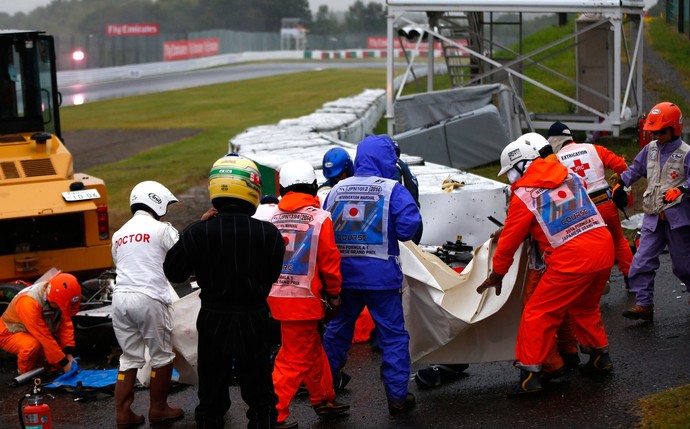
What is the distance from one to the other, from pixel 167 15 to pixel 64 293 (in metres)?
96.4

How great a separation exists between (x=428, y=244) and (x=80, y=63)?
51.9 metres

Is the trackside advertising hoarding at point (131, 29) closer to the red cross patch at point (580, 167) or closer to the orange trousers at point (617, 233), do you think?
the orange trousers at point (617, 233)

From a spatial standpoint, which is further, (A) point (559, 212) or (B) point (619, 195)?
(B) point (619, 195)

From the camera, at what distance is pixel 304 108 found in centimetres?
3700

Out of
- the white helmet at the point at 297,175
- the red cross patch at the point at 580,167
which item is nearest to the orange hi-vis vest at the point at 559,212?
the white helmet at the point at 297,175

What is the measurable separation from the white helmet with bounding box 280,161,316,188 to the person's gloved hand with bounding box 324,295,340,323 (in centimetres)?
82

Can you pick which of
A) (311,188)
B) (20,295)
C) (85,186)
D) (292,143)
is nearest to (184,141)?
(292,143)

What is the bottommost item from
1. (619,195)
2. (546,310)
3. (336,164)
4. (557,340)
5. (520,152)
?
(557,340)

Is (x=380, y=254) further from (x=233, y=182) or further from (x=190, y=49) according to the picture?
(x=190, y=49)

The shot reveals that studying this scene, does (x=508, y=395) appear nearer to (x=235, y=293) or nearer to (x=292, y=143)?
(x=235, y=293)

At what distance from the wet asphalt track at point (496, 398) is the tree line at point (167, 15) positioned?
84.8 m

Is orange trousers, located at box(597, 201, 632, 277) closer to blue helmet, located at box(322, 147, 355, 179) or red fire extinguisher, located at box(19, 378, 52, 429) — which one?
blue helmet, located at box(322, 147, 355, 179)

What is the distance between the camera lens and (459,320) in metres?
7.06

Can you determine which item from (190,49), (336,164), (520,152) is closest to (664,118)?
(520,152)
